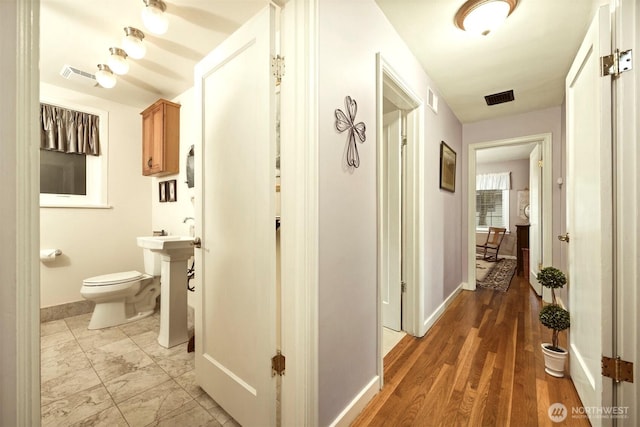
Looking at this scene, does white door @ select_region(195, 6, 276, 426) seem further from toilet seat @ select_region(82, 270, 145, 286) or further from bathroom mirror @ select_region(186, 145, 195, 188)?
toilet seat @ select_region(82, 270, 145, 286)

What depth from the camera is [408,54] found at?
201 cm

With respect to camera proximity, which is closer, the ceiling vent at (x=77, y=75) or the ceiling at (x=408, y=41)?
the ceiling at (x=408, y=41)

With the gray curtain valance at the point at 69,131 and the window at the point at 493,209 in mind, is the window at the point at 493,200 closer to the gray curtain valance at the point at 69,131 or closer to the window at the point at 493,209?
the window at the point at 493,209

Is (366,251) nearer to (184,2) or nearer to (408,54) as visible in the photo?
(408,54)

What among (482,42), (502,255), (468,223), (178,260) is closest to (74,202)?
(178,260)

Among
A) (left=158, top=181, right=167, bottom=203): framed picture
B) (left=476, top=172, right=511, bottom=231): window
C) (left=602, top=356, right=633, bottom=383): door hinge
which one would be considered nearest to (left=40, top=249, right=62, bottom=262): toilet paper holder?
(left=158, top=181, right=167, bottom=203): framed picture

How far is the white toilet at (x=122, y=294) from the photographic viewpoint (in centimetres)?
237

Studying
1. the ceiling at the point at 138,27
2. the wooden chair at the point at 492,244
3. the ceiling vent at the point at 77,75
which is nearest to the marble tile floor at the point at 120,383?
the ceiling at the point at 138,27

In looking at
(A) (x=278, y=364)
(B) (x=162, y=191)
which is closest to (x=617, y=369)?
(A) (x=278, y=364)

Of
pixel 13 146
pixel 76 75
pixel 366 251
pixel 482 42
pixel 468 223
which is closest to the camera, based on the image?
pixel 13 146

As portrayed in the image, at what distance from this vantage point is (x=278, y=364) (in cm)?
117

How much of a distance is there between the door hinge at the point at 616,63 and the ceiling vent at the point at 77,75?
148 inches

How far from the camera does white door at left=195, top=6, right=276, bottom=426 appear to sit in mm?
1154

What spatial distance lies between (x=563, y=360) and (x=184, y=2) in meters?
3.41
